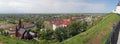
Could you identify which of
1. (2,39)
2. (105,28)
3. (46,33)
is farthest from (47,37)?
(2,39)

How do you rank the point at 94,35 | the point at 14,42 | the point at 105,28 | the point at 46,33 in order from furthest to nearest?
the point at 46,33 → the point at 105,28 → the point at 94,35 → the point at 14,42

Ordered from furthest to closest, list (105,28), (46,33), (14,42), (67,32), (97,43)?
(46,33) → (67,32) → (105,28) → (97,43) → (14,42)

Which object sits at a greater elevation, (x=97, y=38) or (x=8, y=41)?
(x=8, y=41)

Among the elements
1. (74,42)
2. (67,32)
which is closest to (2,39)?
(74,42)

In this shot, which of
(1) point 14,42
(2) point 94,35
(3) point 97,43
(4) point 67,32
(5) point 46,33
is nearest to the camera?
(1) point 14,42

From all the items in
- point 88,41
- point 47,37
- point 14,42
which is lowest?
point 47,37

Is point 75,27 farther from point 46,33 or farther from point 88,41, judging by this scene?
point 88,41

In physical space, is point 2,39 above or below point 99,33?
above

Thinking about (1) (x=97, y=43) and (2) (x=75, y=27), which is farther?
(2) (x=75, y=27)

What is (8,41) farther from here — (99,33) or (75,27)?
(75,27)
